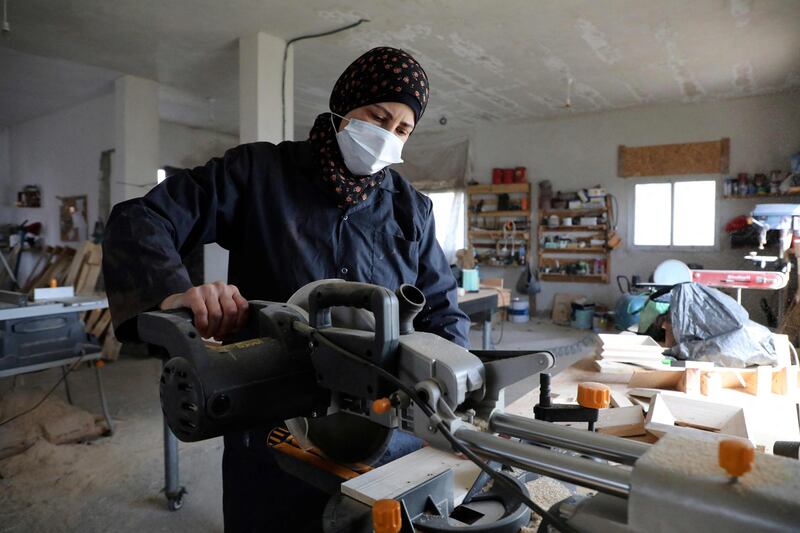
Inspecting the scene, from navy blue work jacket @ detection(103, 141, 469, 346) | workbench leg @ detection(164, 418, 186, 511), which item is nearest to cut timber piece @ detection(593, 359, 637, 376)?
navy blue work jacket @ detection(103, 141, 469, 346)

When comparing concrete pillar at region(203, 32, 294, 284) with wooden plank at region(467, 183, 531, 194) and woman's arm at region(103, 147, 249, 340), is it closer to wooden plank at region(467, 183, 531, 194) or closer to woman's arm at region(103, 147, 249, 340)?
woman's arm at region(103, 147, 249, 340)

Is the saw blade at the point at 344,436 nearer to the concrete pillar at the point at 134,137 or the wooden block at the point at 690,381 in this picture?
the wooden block at the point at 690,381

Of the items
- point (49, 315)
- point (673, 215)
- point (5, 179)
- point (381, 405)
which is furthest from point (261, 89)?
point (5, 179)

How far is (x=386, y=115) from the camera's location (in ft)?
3.82

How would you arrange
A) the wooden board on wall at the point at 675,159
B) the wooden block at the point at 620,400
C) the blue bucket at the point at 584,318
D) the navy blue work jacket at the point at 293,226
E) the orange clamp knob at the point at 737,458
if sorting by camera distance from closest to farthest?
the orange clamp knob at the point at 737,458
the navy blue work jacket at the point at 293,226
the wooden block at the point at 620,400
the wooden board on wall at the point at 675,159
the blue bucket at the point at 584,318

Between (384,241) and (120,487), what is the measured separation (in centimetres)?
219

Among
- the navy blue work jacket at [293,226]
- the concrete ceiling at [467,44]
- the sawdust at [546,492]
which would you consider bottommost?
the sawdust at [546,492]

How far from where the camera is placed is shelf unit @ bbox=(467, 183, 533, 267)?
7004 millimetres

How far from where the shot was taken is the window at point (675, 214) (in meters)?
5.92

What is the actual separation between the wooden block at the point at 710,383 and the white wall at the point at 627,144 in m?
5.13

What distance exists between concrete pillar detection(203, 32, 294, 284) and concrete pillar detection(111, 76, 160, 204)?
1.63 meters

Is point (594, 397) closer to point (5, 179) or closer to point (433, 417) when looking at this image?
point (433, 417)

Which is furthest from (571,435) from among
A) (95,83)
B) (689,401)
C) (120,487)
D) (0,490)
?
(95,83)

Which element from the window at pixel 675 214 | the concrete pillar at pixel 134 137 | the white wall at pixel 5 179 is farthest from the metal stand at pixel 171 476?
the white wall at pixel 5 179
